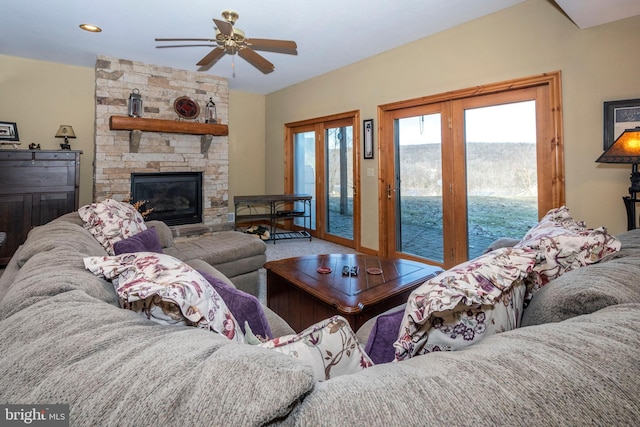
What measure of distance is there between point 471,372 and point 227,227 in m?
5.44

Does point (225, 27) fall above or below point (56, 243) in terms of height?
above

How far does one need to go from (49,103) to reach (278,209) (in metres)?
3.95

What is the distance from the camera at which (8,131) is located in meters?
4.20

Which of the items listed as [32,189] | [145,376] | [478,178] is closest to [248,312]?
[145,376]

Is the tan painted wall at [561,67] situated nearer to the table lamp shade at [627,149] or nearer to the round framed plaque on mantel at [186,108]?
the table lamp shade at [627,149]

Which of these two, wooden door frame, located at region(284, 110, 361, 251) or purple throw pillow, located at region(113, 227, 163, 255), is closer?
purple throw pillow, located at region(113, 227, 163, 255)

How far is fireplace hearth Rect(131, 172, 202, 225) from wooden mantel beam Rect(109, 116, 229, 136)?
28.6 inches

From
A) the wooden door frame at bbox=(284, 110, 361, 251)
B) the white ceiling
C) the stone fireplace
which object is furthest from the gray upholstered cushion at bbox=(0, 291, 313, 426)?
the stone fireplace

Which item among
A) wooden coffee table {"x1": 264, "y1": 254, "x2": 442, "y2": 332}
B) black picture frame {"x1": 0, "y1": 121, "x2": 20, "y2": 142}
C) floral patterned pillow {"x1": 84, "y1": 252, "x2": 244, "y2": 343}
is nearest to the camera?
floral patterned pillow {"x1": 84, "y1": 252, "x2": 244, "y2": 343}

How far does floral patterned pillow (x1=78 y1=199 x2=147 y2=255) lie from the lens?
2156 mm

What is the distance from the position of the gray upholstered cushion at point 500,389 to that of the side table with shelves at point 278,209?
190 inches

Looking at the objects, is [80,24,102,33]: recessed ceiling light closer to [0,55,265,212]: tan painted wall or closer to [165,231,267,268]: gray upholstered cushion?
[0,55,265,212]: tan painted wall

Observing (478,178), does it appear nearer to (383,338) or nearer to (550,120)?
(550,120)

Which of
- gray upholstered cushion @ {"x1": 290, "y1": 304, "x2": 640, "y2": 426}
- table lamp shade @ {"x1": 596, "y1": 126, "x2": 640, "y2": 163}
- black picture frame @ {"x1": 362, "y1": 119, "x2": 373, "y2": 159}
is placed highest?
black picture frame @ {"x1": 362, "y1": 119, "x2": 373, "y2": 159}
